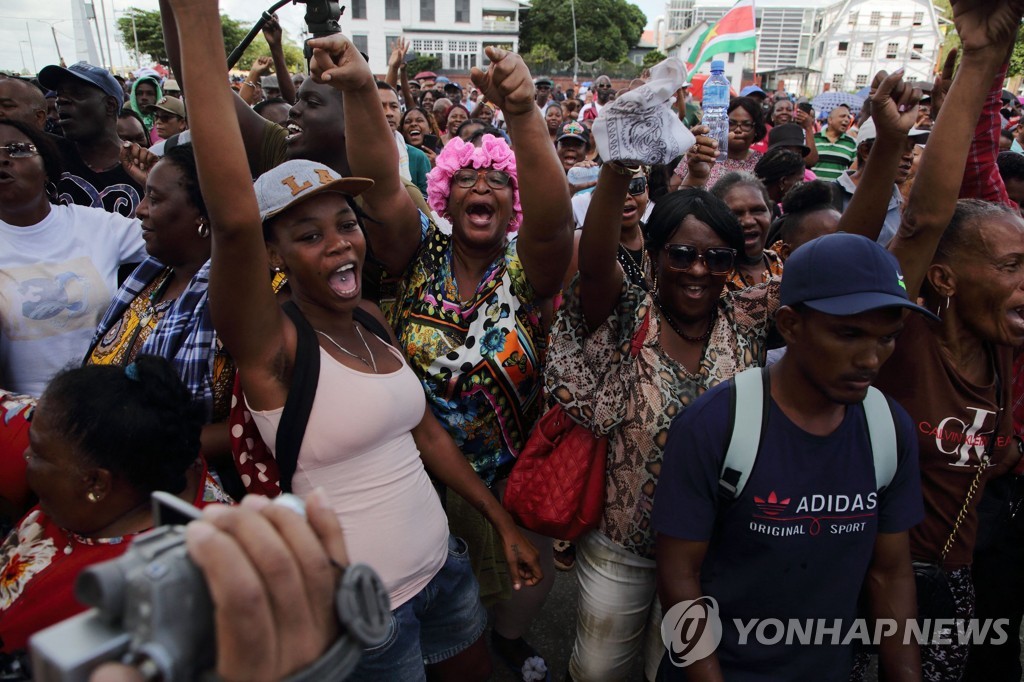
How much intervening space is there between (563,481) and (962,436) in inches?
51.2

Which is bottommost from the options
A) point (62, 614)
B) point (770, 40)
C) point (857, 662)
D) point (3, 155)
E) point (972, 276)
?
point (857, 662)

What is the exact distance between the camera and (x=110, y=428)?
152 cm

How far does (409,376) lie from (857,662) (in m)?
1.85

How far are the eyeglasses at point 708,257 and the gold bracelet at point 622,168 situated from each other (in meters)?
0.31

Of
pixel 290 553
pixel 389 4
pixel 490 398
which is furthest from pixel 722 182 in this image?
pixel 389 4

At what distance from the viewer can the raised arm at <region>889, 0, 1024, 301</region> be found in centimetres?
202

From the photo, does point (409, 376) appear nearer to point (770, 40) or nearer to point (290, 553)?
point (290, 553)

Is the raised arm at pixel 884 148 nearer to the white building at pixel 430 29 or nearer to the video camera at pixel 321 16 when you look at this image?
the video camera at pixel 321 16

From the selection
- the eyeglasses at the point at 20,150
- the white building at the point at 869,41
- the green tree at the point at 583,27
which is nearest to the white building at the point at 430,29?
the green tree at the point at 583,27

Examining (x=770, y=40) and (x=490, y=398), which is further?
(x=770, y=40)

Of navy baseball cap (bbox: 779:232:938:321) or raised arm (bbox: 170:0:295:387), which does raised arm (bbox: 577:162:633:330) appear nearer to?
navy baseball cap (bbox: 779:232:938:321)

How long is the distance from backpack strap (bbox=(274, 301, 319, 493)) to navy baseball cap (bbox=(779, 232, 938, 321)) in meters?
1.31

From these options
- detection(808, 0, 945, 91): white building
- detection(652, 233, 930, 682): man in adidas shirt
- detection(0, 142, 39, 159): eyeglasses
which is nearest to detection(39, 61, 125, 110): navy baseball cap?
detection(0, 142, 39, 159): eyeglasses

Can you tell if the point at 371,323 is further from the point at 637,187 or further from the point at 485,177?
the point at 637,187
